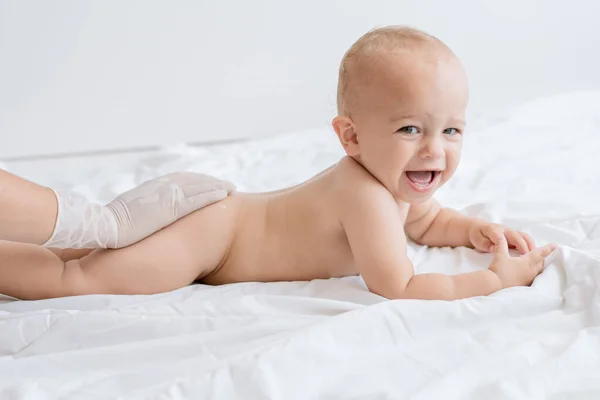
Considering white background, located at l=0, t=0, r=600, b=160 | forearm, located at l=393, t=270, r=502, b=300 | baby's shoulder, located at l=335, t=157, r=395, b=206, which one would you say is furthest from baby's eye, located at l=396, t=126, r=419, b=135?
white background, located at l=0, t=0, r=600, b=160

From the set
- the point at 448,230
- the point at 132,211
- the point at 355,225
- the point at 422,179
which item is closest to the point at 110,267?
the point at 132,211

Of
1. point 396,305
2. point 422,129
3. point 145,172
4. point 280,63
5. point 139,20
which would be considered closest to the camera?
point 396,305

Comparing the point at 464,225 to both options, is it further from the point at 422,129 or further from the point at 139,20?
the point at 139,20

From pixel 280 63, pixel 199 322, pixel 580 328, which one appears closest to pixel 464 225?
pixel 580 328

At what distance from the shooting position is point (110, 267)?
53.8 inches

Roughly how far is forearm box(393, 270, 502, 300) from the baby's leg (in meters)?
0.37

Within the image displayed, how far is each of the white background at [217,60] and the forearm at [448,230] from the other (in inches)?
53.6

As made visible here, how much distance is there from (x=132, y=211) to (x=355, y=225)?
37 cm

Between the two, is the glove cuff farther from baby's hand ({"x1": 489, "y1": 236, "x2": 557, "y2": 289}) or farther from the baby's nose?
baby's hand ({"x1": 489, "y1": 236, "x2": 557, "y2": 289})

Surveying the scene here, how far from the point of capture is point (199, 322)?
1236 mm

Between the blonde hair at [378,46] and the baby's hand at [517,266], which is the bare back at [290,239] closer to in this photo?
the blonde hair at [378,46]

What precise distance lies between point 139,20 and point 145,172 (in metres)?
0.98

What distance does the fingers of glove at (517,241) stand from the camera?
1.47m

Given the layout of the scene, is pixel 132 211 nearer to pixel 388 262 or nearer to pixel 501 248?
pixel 388 262
